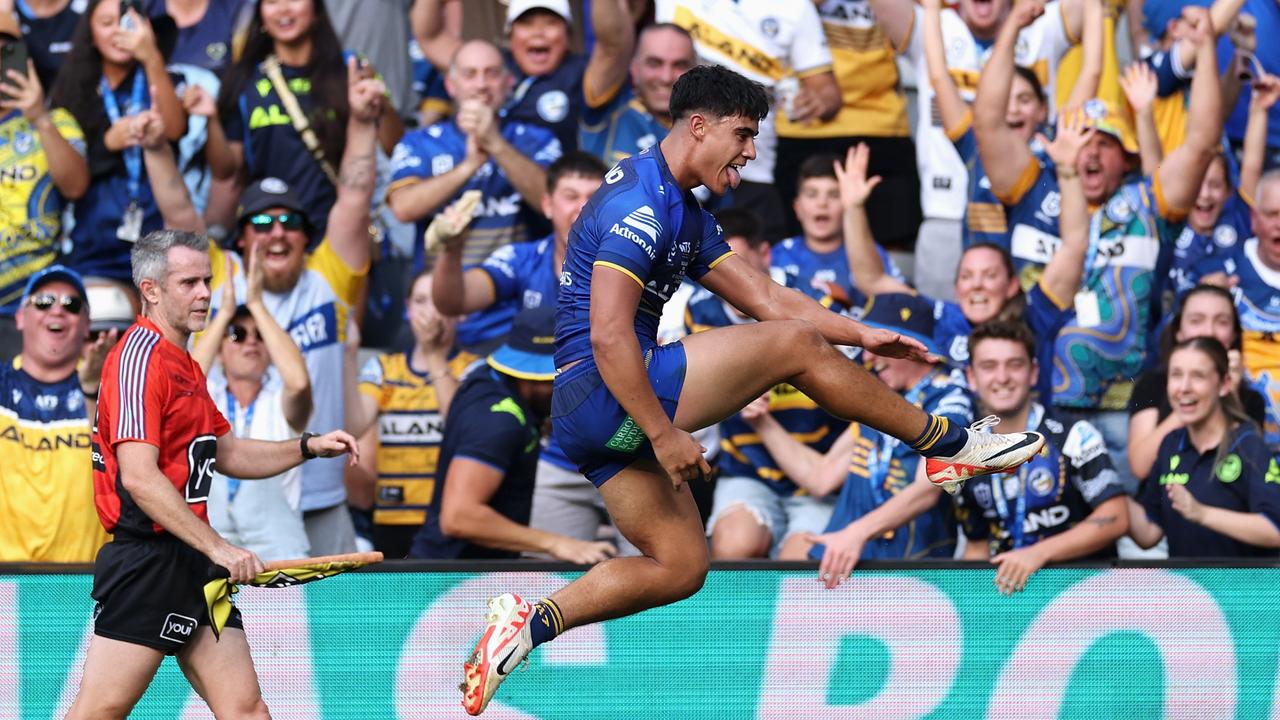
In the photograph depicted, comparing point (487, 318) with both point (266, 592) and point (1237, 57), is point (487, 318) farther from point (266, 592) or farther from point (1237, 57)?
point (1237, 57)

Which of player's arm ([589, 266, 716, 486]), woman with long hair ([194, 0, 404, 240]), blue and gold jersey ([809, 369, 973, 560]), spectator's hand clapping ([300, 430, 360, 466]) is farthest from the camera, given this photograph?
woman with long hair ([194, 0, 404, 240])

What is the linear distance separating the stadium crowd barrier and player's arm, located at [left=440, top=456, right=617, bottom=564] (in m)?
0.43

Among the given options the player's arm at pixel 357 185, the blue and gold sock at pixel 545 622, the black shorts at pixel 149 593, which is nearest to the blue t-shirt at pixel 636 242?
the blue and gold sock at pixel 545 622

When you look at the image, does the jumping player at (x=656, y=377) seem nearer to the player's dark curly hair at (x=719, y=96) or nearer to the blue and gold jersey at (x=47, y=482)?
the player's dark curly hair at (x=719, y=96)

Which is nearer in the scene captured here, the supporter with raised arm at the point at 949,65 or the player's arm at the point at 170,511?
the player's arm at the point at 170,511

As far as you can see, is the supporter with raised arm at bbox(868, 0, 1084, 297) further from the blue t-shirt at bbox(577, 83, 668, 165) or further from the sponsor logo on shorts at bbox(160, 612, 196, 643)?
the sponsor logo on shorts at bbox(160, 612, 196, 643)

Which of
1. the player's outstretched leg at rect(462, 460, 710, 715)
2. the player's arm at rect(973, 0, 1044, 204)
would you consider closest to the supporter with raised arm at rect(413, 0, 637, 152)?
the player's arm at rect(973, 0, 1044, 204)

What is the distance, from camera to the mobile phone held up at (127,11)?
9.38 meters

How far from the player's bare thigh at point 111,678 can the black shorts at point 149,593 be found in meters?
0.03

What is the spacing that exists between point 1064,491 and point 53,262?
17.9 feet

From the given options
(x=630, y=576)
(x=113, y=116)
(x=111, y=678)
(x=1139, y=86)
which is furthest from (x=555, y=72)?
(x=111, y=678)

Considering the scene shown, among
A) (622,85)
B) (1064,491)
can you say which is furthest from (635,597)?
(622,85)

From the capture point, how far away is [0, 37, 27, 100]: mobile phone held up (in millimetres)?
9109

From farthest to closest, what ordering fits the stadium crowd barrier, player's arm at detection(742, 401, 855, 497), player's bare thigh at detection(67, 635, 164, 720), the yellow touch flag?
player's arm at detection(742, 401, 855, 497)
the stadium crowd barrier
the yellow touch flag
player's bare thigh at detection(67, 635, 164, 720)
